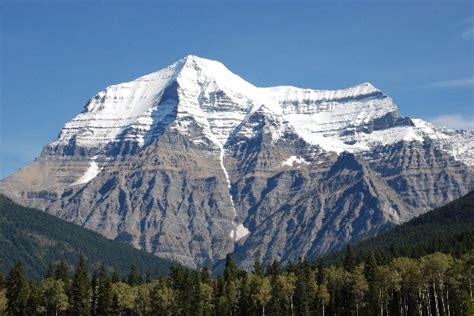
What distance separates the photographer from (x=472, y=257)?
199 metres

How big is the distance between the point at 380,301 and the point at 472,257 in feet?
65.4

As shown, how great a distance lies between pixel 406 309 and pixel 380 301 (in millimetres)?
5980

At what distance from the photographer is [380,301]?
199 meters

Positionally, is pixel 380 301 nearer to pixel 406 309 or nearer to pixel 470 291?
pixel 406 309

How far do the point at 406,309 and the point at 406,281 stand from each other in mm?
6091

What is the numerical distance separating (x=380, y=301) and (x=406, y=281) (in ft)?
21.0

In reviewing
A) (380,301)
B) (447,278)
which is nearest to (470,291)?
(447,278)

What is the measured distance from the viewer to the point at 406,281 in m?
→ 199

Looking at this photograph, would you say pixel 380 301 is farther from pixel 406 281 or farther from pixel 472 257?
pixel 472 257

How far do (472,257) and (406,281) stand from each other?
13749mm

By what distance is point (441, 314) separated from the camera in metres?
199

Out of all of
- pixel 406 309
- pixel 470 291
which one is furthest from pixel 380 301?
pixel 470 291

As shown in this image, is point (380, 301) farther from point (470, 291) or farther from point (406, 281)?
point (470, 291)

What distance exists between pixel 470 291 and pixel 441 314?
1311 cm
